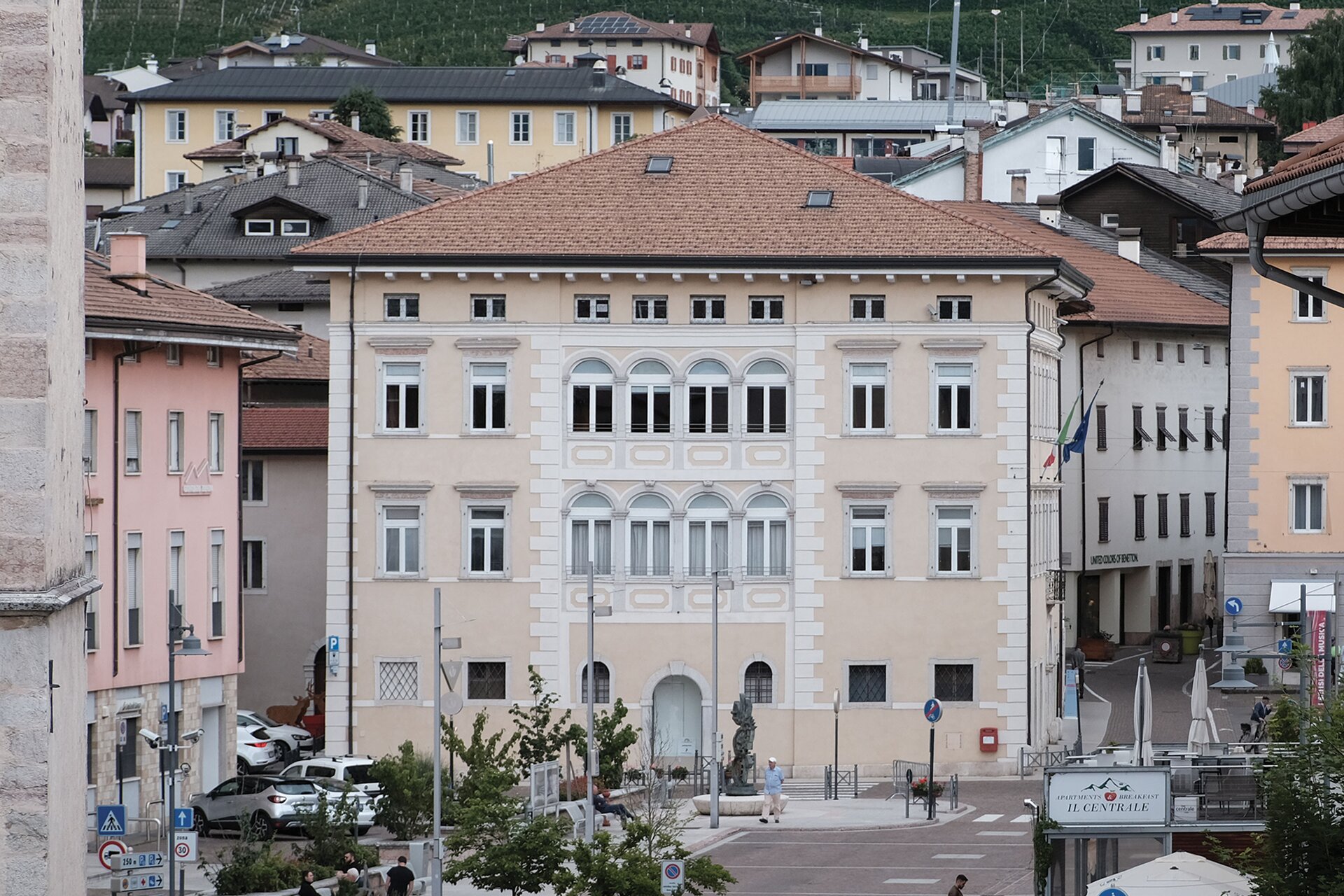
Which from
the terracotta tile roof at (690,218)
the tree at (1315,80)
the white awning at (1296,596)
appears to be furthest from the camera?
the tree at (1315,80)

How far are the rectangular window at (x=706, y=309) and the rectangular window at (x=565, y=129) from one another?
75.8m

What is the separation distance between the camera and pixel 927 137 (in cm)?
13488

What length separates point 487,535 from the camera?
59406 millimetres

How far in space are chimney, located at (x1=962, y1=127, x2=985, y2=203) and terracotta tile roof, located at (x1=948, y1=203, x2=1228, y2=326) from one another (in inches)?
260

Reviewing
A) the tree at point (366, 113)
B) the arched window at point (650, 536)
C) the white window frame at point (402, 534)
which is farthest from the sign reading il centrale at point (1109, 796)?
the tree at point (366, 113)

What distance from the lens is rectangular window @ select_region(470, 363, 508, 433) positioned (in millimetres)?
59125

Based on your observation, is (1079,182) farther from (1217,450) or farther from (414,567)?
(414,567)

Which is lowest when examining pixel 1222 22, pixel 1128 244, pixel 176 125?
pixel 1128 244

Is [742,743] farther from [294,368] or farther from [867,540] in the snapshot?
[294,368]

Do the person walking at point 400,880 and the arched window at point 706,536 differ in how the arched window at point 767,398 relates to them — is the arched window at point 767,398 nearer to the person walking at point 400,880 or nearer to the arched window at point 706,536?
the arched window at point 706,536

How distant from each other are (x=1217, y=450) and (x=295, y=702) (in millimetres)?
31695

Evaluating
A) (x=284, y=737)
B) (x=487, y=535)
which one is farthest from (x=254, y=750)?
(x=487, y=535)

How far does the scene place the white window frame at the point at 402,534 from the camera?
5919 centimetres

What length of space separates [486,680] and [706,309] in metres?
9.26
